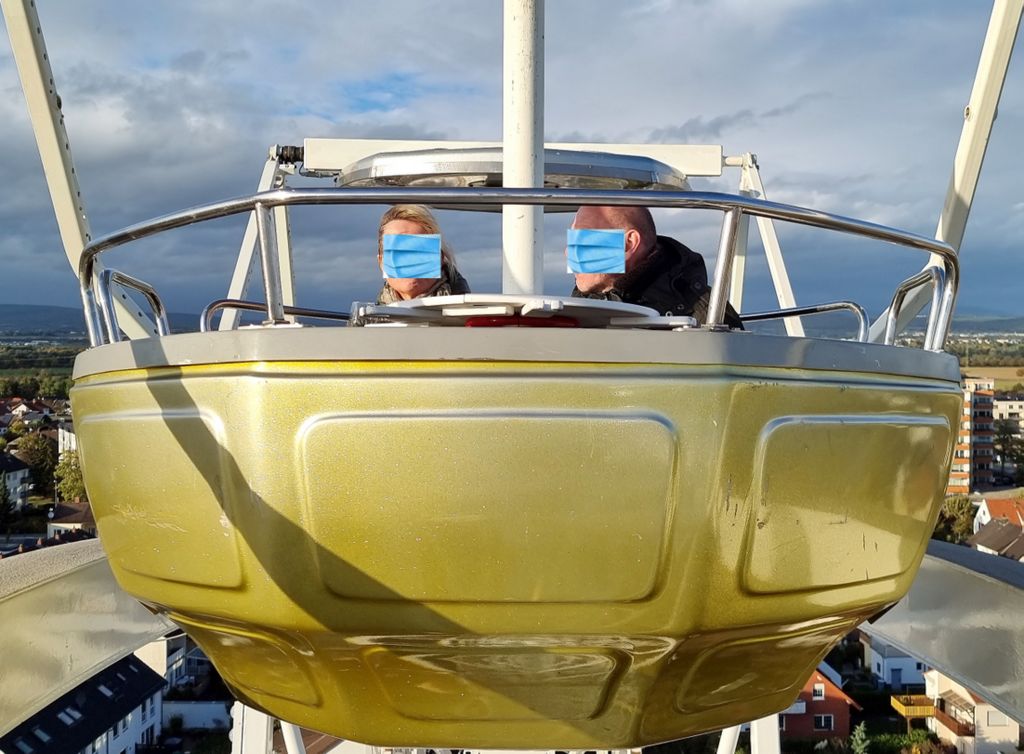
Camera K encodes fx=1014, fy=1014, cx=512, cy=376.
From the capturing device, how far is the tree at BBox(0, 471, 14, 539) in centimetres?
3071

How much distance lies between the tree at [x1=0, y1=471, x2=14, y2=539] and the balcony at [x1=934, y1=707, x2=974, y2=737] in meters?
32.7

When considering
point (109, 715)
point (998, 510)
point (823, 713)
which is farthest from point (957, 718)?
point (109, 715)

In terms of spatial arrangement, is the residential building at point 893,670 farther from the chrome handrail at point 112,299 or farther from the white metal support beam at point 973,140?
the chrome handrail at point 112,299

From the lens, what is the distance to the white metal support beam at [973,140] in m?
3.36

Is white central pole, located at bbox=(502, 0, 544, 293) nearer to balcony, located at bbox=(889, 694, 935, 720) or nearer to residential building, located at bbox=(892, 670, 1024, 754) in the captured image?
residential building, located at bbox=(892, 670, 1024, 754)

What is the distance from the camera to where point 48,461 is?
30.5 m

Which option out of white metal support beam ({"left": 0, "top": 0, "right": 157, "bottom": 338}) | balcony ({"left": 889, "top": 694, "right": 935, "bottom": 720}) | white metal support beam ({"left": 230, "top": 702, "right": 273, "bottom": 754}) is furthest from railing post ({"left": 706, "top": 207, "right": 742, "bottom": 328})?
balcony ({"left": 889, "top": 694, "right": 935, "bottom": 720})

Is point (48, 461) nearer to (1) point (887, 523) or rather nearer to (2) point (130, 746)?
(2) point (130, 746)

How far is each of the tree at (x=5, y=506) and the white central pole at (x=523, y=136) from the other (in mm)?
31577

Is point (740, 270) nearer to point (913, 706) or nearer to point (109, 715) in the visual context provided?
point (109, 715)

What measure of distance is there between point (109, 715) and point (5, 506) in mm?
7816

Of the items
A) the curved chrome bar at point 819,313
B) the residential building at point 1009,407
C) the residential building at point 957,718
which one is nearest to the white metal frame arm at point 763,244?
the curved chrome bar at point 819,313

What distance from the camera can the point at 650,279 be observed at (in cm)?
278

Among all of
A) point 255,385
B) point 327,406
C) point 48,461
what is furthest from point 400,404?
point 48,461
